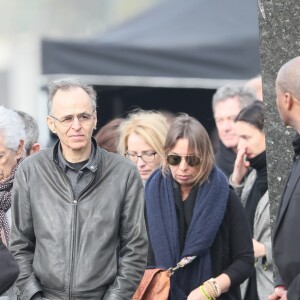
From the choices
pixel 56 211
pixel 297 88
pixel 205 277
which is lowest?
pixel 205 277

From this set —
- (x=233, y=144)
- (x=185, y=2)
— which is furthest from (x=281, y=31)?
(x=185, y=2)

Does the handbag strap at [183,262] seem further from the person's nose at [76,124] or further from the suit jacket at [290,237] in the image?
the suit jacket at [290,237]

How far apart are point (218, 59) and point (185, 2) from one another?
1970mm

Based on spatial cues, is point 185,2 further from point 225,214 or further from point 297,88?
point 297,88

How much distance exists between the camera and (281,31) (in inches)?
229

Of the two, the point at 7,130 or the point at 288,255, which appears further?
the point at 7,130

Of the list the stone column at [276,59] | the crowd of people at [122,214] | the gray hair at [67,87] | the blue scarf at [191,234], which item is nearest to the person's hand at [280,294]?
the crowd of people at [122,214]

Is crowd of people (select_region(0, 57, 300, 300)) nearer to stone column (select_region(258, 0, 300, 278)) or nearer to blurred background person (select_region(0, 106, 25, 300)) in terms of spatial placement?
blurred background person (select_region(0, 106, 25, 300))

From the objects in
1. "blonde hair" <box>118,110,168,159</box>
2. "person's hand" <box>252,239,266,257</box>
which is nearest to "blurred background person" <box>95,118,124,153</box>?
"blonde hair" <box>118,110,168,159</box>

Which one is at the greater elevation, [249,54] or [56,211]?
[249,54]

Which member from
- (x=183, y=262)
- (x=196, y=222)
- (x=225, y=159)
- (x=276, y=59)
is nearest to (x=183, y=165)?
(x=196, y=222)

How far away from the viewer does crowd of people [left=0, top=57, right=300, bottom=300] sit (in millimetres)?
5373

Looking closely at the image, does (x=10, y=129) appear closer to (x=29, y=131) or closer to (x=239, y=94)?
(x=29, y=131)

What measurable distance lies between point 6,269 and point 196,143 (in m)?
1.90
